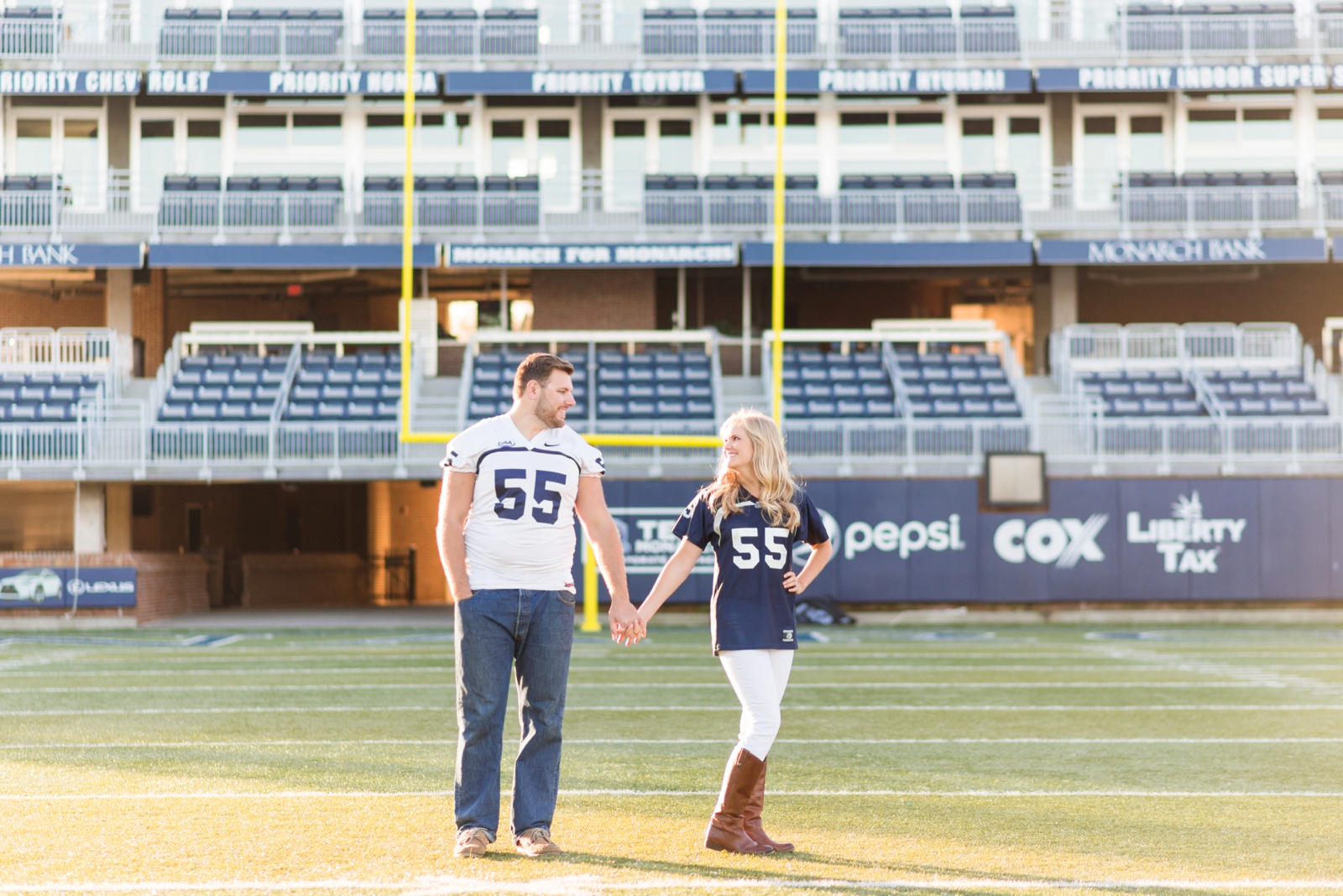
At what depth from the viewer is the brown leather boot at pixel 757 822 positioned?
5094 millimetres

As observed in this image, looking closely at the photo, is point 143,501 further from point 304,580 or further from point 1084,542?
point 1084,542

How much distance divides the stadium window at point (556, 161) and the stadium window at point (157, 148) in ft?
21.9

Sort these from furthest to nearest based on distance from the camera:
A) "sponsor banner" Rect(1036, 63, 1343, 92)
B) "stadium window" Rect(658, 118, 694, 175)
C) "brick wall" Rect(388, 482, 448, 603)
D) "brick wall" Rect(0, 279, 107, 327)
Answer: "brick wall" Rect(388, 482, 448, 603), "brick wall" Rect(0, 279, 107, 327), "stadium window" Rect(658, 118, 694, 175), "sponsor banner" Rect(1036, 63, 1343, 92)

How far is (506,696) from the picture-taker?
502 centimetres

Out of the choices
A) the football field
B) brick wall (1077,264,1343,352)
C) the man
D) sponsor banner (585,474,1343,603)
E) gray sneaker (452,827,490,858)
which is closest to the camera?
the football field

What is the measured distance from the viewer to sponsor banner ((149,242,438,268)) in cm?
2366

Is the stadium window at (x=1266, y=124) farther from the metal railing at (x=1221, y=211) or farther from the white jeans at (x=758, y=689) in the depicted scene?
the white jeans at (x=758, y=689)

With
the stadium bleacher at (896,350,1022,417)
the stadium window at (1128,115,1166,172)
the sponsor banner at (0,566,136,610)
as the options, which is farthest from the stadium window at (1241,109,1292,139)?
the sponsor banner at (0,566,136,610)

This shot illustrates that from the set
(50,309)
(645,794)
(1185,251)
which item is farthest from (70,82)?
(645,794)

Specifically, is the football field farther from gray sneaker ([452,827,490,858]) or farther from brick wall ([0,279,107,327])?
brick wall ([0,279,107,327])

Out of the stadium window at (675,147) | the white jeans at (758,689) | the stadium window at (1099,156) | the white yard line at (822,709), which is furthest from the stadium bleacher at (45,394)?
the white jeans at (758,689)

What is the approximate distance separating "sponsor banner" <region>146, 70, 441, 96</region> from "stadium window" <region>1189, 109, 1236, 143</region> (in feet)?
45.0

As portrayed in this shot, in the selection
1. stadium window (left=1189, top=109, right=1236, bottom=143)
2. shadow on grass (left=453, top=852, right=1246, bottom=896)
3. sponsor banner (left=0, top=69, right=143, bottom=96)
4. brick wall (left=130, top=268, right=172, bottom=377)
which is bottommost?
shadow on grass (left=453, top=852, right=1246, bottom=896)

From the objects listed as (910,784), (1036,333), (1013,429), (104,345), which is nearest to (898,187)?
(1036,333)
